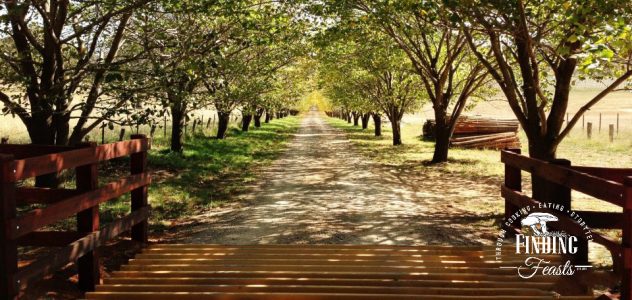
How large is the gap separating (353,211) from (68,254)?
6.35 m

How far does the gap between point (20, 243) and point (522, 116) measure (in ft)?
27.6

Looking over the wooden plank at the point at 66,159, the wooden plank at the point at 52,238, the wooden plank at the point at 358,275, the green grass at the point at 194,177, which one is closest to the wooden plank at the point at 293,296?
the wooden plank at the point at 358,275

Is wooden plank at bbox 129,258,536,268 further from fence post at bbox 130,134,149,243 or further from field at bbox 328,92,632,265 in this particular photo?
field at bbox 328,92,632,265

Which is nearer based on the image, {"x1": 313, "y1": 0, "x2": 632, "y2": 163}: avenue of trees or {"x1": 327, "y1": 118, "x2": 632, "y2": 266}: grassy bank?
{"x1": 313, "y1": 0, "x2": 632, "y2": 163}: avenue of trees

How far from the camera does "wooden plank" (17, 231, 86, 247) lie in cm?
532

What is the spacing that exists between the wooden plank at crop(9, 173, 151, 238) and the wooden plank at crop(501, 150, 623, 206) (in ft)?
15.2

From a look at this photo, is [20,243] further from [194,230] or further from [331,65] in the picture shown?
[331,65]

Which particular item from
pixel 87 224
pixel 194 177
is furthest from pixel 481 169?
pixel 87 224

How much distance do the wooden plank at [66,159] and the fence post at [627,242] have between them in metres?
4.63

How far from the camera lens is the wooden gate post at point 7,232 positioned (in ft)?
12.7

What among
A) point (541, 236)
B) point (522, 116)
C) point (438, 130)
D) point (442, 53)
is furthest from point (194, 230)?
point (442, 53)

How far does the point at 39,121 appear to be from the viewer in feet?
33.0

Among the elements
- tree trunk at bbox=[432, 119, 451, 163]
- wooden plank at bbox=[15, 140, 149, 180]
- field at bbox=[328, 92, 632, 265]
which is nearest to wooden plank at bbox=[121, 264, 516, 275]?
wooden plank at bbox=[15, 140, 149, 180]

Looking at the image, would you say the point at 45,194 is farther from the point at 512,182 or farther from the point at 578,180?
the point at 512,182
